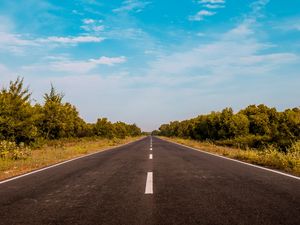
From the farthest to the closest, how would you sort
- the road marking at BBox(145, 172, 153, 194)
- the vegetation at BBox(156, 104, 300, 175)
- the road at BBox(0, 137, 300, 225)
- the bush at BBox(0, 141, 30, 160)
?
the vegetation at BBox(156, 104, 300, 175) → the bush at BBox(0, 141, 30, 160) → the road marking at BBox(145, 172, 153, 194) → the road at BBox(0, 137, 300, 225)

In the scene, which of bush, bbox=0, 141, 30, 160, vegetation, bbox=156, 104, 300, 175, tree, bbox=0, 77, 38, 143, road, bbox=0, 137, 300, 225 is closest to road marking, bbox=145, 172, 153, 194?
road, bbox=0, 137, 300, 225

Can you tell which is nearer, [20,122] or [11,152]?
[11,152]

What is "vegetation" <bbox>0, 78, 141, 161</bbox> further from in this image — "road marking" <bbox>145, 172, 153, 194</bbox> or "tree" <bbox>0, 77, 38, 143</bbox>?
"road marking" <bbox>145, 172, 153, 194</bbox>

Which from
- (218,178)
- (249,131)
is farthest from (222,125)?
(218,178)

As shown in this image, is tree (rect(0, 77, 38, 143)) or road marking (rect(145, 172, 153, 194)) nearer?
road marking (rect(145, 172, 153, 194))

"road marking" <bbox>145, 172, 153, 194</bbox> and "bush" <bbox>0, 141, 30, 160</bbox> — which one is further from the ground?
"bush" <bbox>0, 141, 30, 160</bbox>

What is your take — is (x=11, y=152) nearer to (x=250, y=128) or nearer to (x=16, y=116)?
(x=16, y=116)

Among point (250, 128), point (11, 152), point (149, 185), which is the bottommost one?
point (149, 185)

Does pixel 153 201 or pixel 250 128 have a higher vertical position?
pixel 250 128

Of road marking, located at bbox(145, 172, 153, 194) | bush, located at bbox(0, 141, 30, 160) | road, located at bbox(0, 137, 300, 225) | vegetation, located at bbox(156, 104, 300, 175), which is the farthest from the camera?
vegetation, located at bbox(156, 104, 300, 175)

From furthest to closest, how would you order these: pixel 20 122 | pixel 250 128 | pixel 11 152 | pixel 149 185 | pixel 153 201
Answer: pixel 250 128 → pixel 20 122 → pixel 11 152 → pixel 149 185 → pixel 153 201

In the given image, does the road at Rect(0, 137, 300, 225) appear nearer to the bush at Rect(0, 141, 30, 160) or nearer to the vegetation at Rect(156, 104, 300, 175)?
the bush at Rect(0, 141, 30, 160)

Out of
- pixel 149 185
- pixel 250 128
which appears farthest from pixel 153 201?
pixel 250 128

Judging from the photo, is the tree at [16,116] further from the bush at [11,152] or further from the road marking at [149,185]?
the road marking at [149,185]
